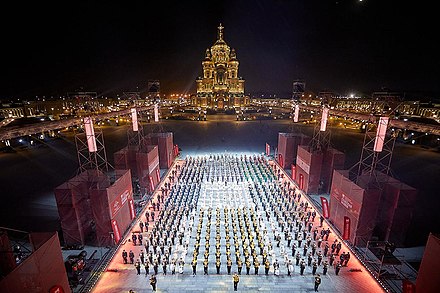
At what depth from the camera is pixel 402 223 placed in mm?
13961

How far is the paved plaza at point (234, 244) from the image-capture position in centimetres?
1184

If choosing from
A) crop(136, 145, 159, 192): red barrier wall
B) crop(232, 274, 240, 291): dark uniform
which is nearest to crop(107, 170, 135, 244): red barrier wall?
crop(136, 145, 159, 192): red barrier wall

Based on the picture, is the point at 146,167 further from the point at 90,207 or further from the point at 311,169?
the point at 311,169

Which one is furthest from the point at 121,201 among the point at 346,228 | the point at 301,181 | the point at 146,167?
the point at 301,181

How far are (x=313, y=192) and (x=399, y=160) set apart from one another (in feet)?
58.8

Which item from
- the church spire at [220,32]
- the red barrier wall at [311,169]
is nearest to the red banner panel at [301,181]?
the red barrier wall at [311,169]

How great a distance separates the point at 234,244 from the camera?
14562mm

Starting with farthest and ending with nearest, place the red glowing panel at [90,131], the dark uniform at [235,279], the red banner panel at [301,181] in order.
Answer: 1. the red banner panel at [301,181]
2. the red glowing panel at [90,131]
3. the dark uniform at [235,279]

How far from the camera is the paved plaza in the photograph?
466 inches

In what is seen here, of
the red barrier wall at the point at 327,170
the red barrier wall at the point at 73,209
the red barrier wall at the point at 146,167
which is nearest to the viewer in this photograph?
the red barrier wall at the point at 73,209

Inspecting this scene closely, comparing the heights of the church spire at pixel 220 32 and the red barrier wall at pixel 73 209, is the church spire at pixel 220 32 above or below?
above

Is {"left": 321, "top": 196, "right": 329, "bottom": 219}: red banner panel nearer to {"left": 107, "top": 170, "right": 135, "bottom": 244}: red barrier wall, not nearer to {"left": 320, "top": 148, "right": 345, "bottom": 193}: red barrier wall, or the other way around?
{"left": 320, "top": 148, "right": 345, "bottom": 193}: red barrier wall

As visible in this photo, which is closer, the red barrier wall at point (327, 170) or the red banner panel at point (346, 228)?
the red banner panel at point (346, 228)

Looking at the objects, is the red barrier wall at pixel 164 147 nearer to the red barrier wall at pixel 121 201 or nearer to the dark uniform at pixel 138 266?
the red barrier wall at pixel 121 201
